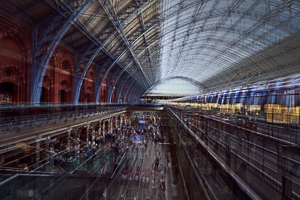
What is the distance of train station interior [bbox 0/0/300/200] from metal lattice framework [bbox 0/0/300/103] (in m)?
0.16

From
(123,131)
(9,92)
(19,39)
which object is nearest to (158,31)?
(123,131)

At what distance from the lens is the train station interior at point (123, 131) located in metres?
3.36

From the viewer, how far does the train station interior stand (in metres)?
3.36

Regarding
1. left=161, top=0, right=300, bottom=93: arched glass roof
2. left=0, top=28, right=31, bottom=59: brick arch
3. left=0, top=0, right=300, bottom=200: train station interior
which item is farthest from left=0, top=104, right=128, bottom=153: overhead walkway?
left=161, top=0, right=300, bottom=93: arched glass roof

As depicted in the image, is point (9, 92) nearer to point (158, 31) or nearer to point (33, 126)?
point (33, 126)

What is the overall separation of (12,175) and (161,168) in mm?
8507

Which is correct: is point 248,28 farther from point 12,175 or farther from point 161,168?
point 12,175

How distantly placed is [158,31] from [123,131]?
17714mm

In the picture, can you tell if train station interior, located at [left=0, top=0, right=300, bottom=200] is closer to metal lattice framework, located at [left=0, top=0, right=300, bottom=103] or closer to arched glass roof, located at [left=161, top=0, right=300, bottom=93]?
metal lattice framework, located at [left=0, top=0, right=300, bottom=103]

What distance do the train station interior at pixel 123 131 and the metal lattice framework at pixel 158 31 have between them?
0.51ft

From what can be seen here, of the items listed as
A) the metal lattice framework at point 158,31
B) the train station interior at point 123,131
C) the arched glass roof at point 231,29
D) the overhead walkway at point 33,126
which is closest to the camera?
the train station interior at point 123,131

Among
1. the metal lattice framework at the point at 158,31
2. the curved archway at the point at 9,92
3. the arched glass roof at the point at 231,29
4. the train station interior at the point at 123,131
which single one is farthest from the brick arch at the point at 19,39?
the arched glass roof at the point at 231,29

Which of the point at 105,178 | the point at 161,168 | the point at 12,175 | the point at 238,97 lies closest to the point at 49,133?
the point at 105,178

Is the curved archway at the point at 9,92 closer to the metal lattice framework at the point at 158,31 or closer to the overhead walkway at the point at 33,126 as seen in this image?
the metal lattice framework at the point at 158,31
